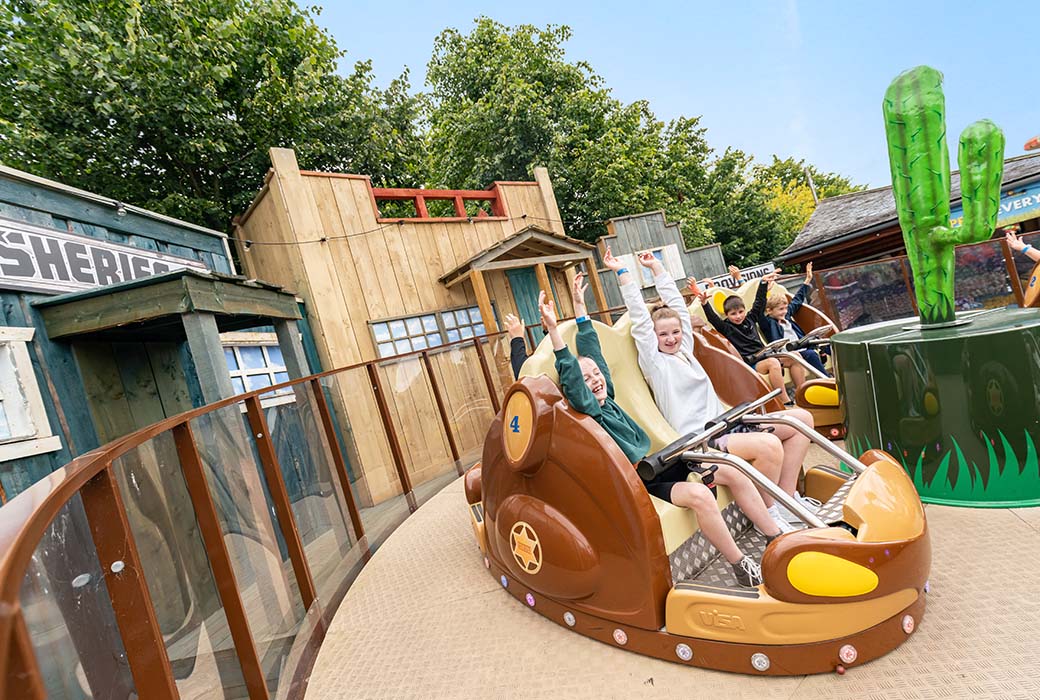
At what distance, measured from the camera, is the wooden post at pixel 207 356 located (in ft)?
13.6

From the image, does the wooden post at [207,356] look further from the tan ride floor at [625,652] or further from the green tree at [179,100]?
the green tree at [179,100]

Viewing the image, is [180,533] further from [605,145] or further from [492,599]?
[605,145]

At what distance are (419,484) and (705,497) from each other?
364cm

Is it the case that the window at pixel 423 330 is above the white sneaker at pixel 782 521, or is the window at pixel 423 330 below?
above

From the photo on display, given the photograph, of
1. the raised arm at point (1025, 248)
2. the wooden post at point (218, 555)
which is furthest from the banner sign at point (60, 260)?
the raised arm at point (1025, 248)

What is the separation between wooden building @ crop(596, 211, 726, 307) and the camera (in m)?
13.5

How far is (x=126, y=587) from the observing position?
1.28 m

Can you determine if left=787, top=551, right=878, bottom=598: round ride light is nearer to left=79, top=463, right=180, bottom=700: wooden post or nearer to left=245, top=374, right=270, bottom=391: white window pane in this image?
left=79, top=463, right=180, bottom=700: wooden post

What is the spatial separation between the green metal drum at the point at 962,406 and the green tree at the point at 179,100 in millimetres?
10401

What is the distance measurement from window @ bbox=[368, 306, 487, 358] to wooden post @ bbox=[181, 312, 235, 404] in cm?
307

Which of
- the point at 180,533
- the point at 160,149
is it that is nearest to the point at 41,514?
the point at 180,533

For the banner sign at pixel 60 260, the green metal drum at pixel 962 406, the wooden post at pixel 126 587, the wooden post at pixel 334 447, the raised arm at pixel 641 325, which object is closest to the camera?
the wooden post at pixel 126 587

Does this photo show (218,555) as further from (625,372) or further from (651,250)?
(651,250)

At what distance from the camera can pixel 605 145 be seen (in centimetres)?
1580
